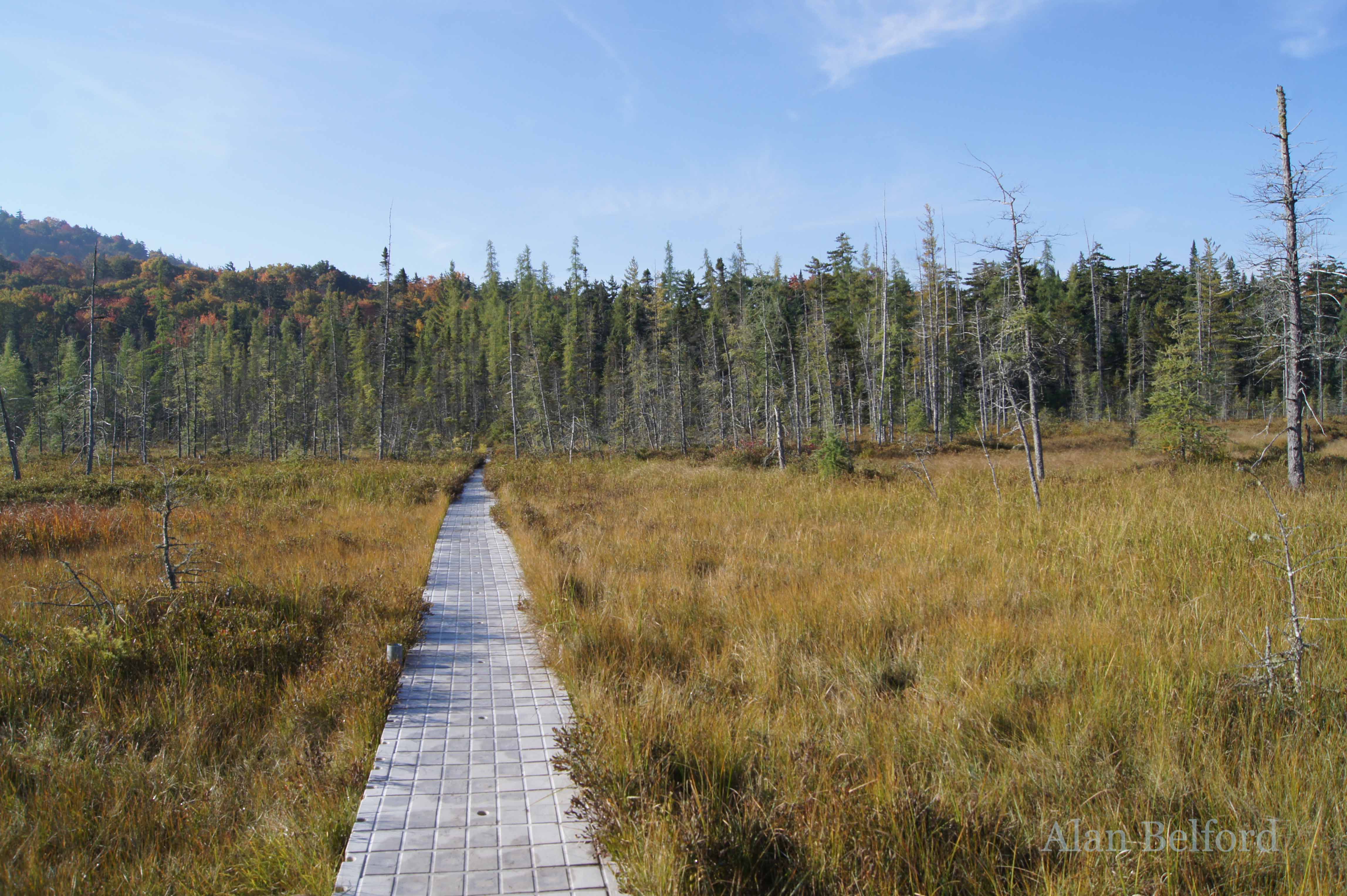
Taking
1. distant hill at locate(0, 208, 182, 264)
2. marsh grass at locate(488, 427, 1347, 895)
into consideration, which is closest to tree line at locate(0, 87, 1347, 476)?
marsh grass at locate(488, 427, 1347, 895)

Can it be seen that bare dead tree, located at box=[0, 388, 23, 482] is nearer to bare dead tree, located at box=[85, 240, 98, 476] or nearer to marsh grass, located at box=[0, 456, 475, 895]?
bare dead tree, located at box=[85, 240, 98, 476]

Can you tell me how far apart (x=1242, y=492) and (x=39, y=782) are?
17.0 meters

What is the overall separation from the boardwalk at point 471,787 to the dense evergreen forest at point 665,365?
2293cm

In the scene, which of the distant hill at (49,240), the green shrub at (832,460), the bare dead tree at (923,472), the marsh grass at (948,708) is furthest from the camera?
the distant hill at (49,240)

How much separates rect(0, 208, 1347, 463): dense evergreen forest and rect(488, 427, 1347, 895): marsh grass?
18.3m

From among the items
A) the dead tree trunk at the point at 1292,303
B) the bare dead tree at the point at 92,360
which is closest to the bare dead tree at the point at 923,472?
the dead tree trunk at the point at 1292,303

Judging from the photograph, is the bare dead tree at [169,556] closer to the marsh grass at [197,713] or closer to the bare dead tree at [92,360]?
the marsh grass at [197,713]

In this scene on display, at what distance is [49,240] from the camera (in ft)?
574

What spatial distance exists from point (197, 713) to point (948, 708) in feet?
16.3

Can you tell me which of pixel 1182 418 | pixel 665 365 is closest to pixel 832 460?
pixel 1182 418

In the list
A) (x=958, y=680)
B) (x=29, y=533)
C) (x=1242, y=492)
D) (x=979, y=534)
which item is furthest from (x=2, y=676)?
(x=1242, y=492)

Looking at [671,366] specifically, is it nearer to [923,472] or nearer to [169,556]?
[923,472]

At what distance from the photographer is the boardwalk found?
2615 mm

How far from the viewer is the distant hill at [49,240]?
547 feet
